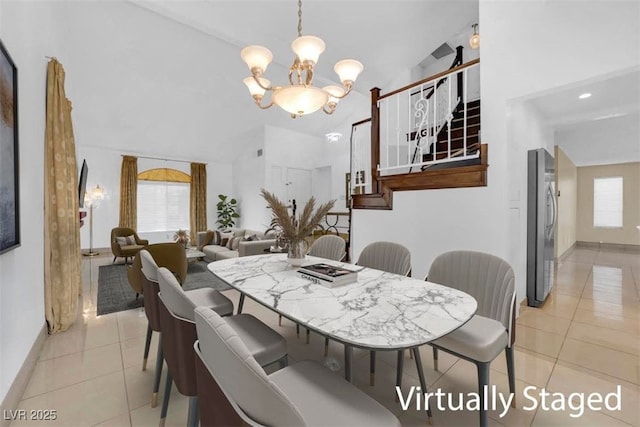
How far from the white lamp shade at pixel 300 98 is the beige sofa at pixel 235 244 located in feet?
6.75

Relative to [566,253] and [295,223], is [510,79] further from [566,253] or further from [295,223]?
[566,253]

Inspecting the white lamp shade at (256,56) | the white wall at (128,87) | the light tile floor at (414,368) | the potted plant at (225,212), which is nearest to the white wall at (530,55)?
the light tile floor at (414,368)

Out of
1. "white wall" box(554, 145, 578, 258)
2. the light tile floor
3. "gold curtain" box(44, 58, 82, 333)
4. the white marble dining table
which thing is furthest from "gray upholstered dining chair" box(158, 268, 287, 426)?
"white wall" box(554, 145, 578, 258)

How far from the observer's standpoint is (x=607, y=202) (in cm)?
688

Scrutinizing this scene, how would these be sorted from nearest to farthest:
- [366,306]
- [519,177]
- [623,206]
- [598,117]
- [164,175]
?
[366,306] → [519,177] → [598,117] → [623,206] → [164,175]

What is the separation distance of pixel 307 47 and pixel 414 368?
8.05ft

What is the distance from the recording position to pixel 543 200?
3078 mm

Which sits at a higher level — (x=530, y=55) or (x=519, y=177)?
(x=530, y=55)

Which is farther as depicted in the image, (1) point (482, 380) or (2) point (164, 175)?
(2) point (164, 175)

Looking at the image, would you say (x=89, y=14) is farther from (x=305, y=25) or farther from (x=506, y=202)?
(x=506, y=202)

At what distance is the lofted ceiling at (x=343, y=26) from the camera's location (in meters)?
3.42

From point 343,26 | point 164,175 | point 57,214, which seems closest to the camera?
Answer: point 57,214

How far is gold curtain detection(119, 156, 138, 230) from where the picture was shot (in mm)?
7164

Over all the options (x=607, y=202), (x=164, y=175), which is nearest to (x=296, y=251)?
(x=164, y=175)
